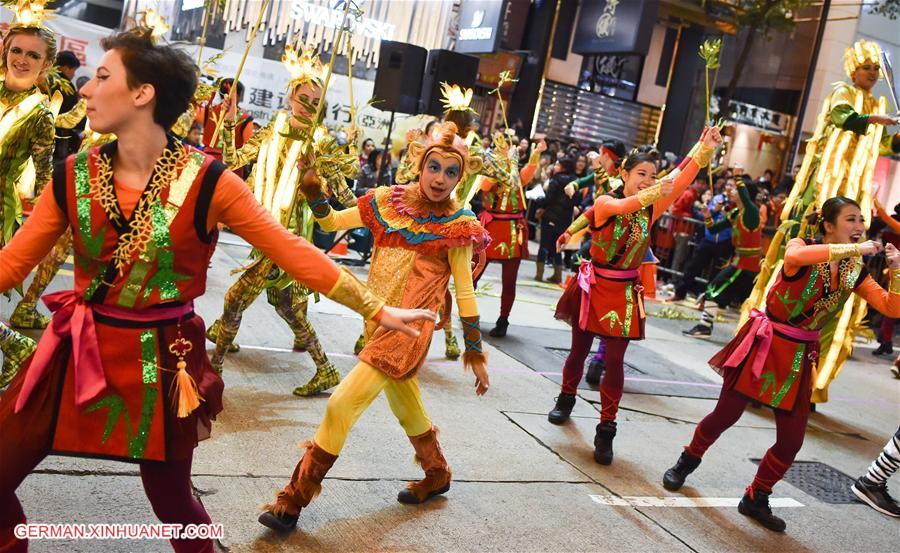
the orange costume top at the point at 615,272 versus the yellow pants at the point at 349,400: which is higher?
the orange costume top at the point at 615,272

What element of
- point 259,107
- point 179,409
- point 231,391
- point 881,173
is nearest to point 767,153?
point 881,173

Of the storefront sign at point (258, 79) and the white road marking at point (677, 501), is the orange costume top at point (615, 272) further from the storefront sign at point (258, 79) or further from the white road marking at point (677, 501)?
the storefront sign at point (258, 79)

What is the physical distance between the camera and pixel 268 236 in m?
2.45

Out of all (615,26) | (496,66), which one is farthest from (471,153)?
(496,66)

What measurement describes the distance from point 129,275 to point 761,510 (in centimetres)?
356

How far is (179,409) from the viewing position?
239 cm

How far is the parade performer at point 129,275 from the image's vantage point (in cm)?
232

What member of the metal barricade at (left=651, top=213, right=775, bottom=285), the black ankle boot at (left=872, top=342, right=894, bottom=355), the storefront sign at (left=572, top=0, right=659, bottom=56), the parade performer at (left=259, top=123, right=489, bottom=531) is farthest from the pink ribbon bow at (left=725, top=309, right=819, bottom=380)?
the storefront sign at (left=572, top=0, right=659, bottom=56)

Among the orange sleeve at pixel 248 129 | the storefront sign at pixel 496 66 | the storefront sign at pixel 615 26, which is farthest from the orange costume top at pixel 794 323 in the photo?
the storefront sign at pixel 496 66

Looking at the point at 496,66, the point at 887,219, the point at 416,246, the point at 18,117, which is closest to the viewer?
the point at 416,246

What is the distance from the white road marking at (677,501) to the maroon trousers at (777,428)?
9.5 inches

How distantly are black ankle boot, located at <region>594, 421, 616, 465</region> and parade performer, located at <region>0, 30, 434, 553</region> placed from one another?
293 cm

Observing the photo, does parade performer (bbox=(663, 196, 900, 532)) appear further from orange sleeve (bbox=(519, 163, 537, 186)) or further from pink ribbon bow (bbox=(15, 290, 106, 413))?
orange sleeve (bbox=(519, 163, 537, 186))

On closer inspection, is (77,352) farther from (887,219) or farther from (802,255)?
(887,219)
